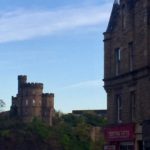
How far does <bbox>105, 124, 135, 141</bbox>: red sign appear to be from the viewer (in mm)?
43469

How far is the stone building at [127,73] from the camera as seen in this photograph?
4247 centimetres

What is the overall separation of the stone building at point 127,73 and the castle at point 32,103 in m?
103

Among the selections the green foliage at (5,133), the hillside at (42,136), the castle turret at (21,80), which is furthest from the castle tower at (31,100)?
the green foliage at (5,133)

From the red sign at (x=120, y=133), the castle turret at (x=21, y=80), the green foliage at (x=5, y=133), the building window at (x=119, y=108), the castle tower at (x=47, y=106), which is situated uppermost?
the castle turret at (x=21, y=80)

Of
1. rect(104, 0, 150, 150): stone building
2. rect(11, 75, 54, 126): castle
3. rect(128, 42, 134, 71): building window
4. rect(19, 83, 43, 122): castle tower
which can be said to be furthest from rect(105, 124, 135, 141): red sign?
rect(19, 83, 43, 122): castle tower

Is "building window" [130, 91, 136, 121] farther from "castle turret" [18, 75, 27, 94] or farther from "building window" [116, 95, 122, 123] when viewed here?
"castle turret" [18, 75, 27, 94]

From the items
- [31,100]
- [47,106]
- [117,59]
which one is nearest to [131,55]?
[117,59]

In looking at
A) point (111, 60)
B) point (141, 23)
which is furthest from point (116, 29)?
point (141, 23)

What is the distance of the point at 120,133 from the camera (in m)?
44.9

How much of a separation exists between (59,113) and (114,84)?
12609 cm

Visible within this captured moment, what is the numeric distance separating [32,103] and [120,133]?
111m

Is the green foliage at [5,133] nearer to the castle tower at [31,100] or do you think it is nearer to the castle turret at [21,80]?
the castle tower at [31,100]

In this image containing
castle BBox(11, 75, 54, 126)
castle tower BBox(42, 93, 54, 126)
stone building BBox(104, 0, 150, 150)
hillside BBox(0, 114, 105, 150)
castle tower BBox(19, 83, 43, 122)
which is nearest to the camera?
stone building BBox(104, 0, 150, 150)

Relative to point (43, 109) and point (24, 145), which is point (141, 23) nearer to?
point (24, 145)
